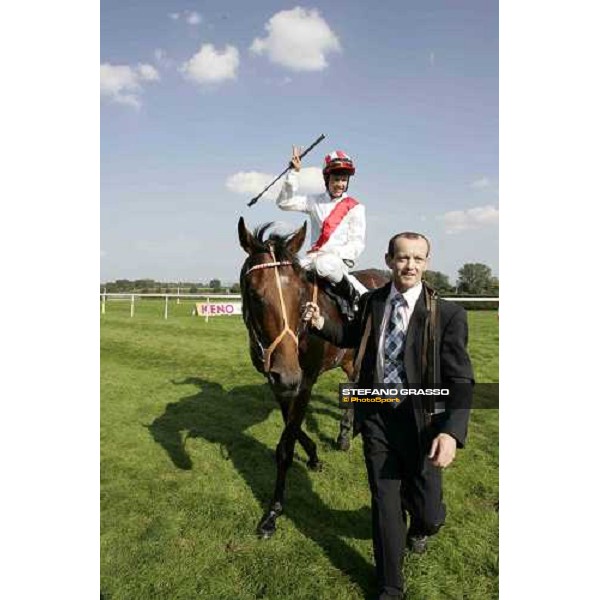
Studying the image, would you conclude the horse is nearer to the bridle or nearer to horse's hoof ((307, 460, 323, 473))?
the bridle

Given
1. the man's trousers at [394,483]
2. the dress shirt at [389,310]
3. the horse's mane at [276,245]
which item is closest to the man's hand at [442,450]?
the man's trousers at [394,483]

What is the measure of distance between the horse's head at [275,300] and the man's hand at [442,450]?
969mm

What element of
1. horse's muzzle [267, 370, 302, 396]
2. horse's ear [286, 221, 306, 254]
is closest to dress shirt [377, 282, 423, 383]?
horse's muzzle [267, 370, 302, 396]

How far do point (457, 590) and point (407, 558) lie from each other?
427mm

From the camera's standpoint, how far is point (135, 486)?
171 inches

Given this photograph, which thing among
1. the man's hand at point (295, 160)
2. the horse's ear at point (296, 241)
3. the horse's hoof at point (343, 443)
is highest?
the man's hand at point (295, 160)

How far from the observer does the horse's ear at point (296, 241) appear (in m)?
3.35

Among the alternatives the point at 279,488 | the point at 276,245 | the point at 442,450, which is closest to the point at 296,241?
the point at 276,245

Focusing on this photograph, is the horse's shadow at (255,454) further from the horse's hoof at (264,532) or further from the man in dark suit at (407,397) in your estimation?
the man in dark suit at (407,397)

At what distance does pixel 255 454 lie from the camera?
511 cm
